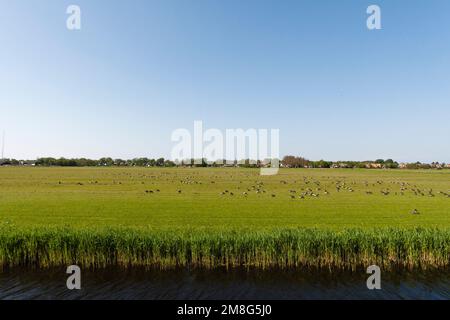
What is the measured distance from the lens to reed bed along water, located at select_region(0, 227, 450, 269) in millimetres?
18047

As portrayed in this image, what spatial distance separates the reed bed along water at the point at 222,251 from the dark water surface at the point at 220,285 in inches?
33.6

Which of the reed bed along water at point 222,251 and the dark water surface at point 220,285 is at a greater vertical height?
the reed bed along water at point 222,251

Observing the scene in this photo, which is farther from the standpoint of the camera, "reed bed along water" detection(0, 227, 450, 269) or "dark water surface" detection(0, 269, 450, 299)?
"reed bed along water" detection(0, 227, 450, 269)

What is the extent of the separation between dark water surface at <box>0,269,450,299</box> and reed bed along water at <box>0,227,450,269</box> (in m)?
0.85

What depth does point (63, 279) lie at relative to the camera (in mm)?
16125

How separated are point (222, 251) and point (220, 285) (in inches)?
111

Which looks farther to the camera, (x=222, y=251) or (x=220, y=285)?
(x=222, y=251)

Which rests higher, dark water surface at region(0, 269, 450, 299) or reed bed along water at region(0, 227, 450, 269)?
reed bed along water at region(0, 227, 450, 269)

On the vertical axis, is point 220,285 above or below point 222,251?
below

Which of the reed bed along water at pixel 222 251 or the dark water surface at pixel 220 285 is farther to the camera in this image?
the reed bed along water at pixel 222 251

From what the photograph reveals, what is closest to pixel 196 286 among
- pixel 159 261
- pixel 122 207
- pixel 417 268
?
pixel 159 261

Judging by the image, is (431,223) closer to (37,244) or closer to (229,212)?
(229,212)

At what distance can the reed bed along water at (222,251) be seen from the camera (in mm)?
18047

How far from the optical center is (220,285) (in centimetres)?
1552
